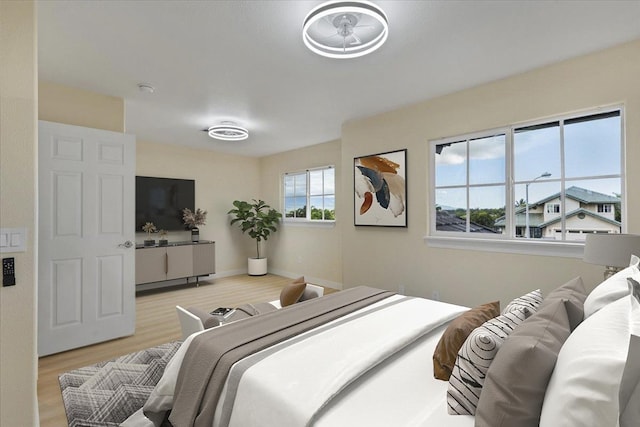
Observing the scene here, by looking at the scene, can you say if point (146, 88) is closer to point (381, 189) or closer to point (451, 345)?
point (381, 189)

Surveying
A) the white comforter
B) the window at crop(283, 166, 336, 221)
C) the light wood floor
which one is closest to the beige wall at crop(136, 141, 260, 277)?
the light wood floor

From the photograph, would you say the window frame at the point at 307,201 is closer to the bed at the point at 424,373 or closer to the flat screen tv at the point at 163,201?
the flat screen tv at the point at 163,201

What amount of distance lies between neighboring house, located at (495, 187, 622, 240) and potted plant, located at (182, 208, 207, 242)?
16.4 ft

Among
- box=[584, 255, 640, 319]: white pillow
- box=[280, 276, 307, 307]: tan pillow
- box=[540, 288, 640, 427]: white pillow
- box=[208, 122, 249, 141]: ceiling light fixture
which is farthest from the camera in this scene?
box=[208, 122, 249, 141]: ceiling light fixture

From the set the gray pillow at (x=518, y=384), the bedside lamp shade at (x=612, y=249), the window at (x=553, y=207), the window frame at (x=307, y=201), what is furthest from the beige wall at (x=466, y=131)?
the gray pillow at (x=518, y=384)

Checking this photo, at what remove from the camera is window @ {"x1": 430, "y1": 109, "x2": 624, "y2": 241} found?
2604mm

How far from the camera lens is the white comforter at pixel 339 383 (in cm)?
113

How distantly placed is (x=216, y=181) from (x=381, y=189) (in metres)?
3.74

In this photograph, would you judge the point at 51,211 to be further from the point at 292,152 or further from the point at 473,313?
the point at 292,152

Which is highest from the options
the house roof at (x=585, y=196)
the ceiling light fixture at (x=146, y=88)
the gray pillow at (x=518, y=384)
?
the ceiling light fixture at (x=146, y=88)

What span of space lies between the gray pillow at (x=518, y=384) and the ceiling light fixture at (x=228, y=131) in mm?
4155

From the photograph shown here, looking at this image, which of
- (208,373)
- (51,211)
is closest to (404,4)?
(208,373)

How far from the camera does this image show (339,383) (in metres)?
1.25

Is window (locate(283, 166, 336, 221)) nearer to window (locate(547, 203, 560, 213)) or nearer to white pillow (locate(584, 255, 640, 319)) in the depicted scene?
window (locate(547, 203, 560, 213))
